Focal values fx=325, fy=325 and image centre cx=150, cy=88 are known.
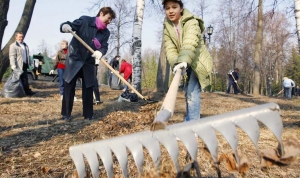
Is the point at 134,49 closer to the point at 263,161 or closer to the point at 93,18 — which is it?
the point at 93,18

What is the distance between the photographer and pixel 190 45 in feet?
9.13

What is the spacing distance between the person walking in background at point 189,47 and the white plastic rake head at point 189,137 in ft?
3.51

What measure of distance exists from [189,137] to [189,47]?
4.54 ft

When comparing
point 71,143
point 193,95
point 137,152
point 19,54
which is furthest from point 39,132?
point 19,54

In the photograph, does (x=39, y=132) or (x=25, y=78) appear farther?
(x=25, y=78)

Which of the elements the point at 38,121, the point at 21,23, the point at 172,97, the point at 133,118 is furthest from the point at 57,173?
the point at 21,23

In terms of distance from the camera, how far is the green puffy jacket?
2.81 metres

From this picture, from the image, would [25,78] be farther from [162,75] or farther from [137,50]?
[162,75]

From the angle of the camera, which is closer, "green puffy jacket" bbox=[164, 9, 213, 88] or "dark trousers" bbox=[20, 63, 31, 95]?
"green puffy jacket" bbox=[164, 9, 213, 88]

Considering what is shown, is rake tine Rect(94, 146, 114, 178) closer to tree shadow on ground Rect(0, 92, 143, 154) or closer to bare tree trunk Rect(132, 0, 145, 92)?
tree shadow on ground Rect(0, 92, 143, 154)

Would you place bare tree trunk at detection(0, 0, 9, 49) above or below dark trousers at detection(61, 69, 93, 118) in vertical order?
above

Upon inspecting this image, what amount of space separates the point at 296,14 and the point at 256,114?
4946 mm

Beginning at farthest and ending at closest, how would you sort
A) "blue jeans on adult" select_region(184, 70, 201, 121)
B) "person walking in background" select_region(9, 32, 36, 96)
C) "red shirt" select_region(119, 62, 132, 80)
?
1. "red shirt" select_region(119, 62, 132, 80)
2. "person walking in background" select_region(9, 32, 36, 96)
3. "blue jeans on adult" select_region(184, 70, 201, 121)

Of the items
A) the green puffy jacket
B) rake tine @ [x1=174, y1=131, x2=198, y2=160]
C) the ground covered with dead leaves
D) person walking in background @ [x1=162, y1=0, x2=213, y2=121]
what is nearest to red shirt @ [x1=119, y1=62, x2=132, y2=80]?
the ground covered with dead leaves
